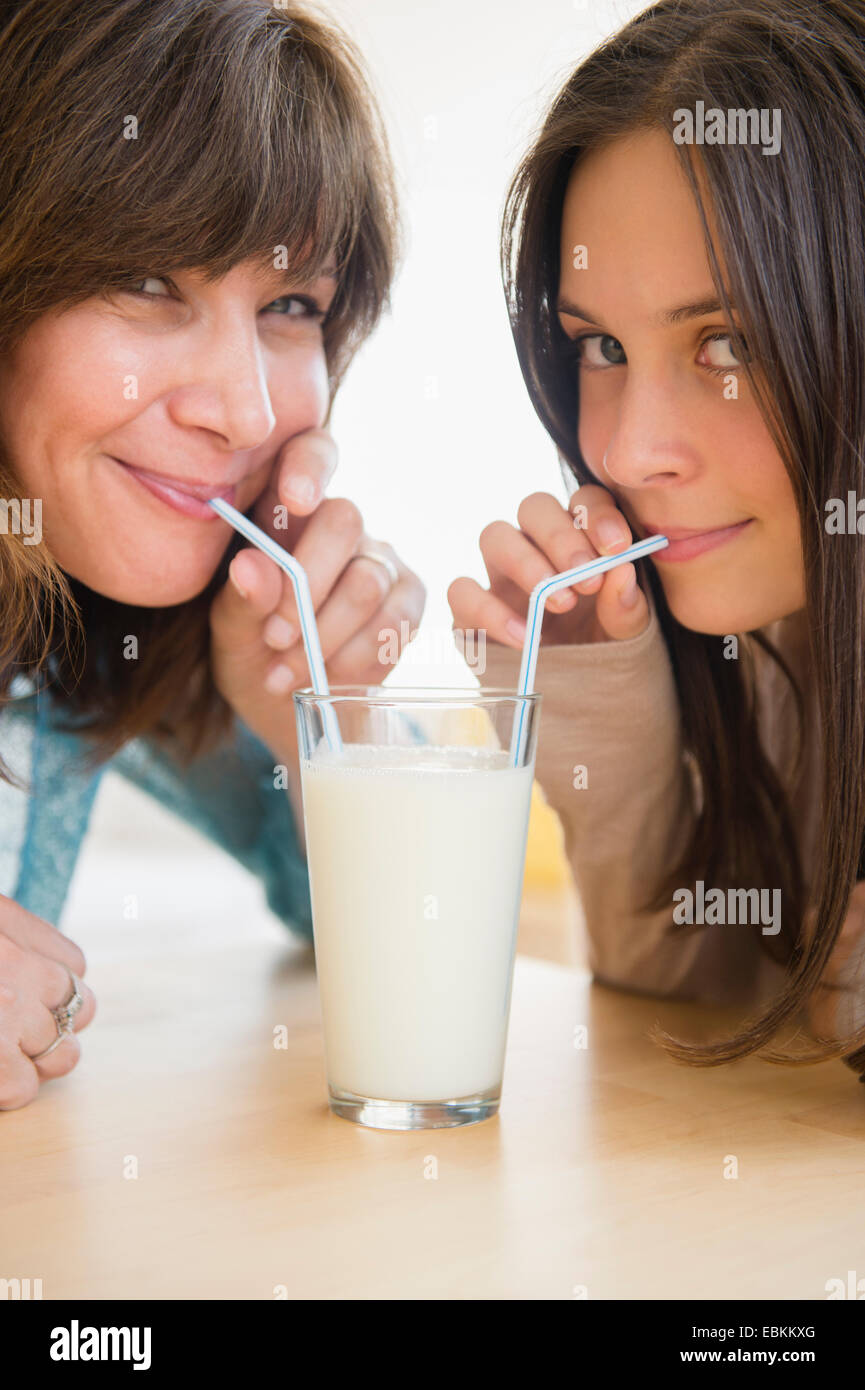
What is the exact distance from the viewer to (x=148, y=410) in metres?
1.17

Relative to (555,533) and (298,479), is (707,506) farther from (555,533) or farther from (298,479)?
(298,479)

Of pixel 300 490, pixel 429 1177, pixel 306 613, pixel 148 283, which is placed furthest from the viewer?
pixel 300 490

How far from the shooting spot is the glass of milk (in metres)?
0.84

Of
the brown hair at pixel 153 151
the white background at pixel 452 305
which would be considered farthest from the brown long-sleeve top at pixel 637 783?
the white background at pixel 452 305

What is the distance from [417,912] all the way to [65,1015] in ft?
1.00

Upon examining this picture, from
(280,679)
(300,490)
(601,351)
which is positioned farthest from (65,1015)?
(601,351)

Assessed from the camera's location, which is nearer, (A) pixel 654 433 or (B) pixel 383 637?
Answer: (A) pixel 654 433

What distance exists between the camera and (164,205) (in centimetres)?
107

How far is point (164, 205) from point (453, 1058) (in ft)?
2.44

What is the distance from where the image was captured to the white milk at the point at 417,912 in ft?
2.76

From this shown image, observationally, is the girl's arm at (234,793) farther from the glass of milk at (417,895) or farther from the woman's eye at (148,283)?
the glass of milk at (417,895)

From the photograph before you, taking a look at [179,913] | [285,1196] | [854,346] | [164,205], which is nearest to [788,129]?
[854,346]

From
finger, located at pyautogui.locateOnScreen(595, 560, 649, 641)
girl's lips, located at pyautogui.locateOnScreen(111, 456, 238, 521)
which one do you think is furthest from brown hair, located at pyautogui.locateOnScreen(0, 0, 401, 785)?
finger, located at pyautogui.locateOnScreen(595, 560, 649, 641)

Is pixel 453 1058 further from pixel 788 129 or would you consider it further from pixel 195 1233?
pixel 788 129
